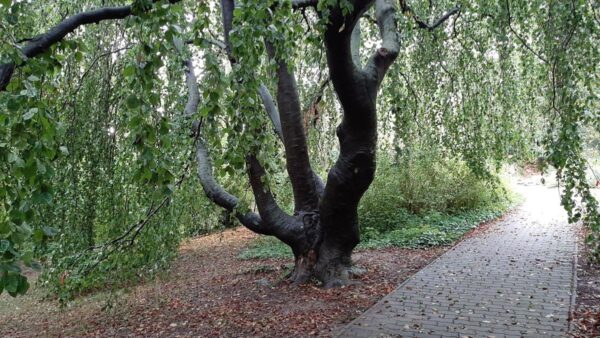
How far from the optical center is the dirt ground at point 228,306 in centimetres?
478

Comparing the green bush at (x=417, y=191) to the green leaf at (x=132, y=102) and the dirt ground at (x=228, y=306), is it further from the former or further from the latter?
the green leaf at (x=132, y=102)

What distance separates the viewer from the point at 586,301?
4926mm

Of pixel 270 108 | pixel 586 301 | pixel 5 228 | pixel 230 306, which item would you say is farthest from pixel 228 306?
pixel 5 228

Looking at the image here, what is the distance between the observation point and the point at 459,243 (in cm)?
860

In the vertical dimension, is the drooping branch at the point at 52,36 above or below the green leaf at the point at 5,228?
above

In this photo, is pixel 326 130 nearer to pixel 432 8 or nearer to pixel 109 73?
pixel 432 8

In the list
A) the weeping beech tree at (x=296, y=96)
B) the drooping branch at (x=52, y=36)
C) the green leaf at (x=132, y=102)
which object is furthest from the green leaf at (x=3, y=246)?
the drooping branch at (x=52, y=36)

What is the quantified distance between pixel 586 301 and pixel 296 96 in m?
4.07

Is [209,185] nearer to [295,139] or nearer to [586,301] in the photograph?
[295,139]

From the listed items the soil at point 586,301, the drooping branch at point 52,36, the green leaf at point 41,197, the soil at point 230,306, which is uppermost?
the drooping branch at point 52,36

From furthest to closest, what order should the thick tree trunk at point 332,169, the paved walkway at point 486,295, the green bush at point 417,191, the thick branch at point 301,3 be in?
the green bush at point 417,191 < the thick tree trunk at point 332,169 < the paved walkway at point 486,295 < the thick branch at point 301,3

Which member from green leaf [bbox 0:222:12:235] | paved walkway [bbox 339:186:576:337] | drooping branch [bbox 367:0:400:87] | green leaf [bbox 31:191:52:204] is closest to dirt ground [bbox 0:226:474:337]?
paved walkway [bbox 339:186:576:337]

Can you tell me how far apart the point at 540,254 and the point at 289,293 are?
446 cm

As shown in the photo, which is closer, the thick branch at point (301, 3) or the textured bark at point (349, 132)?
the thick branch at point (301, 3)
